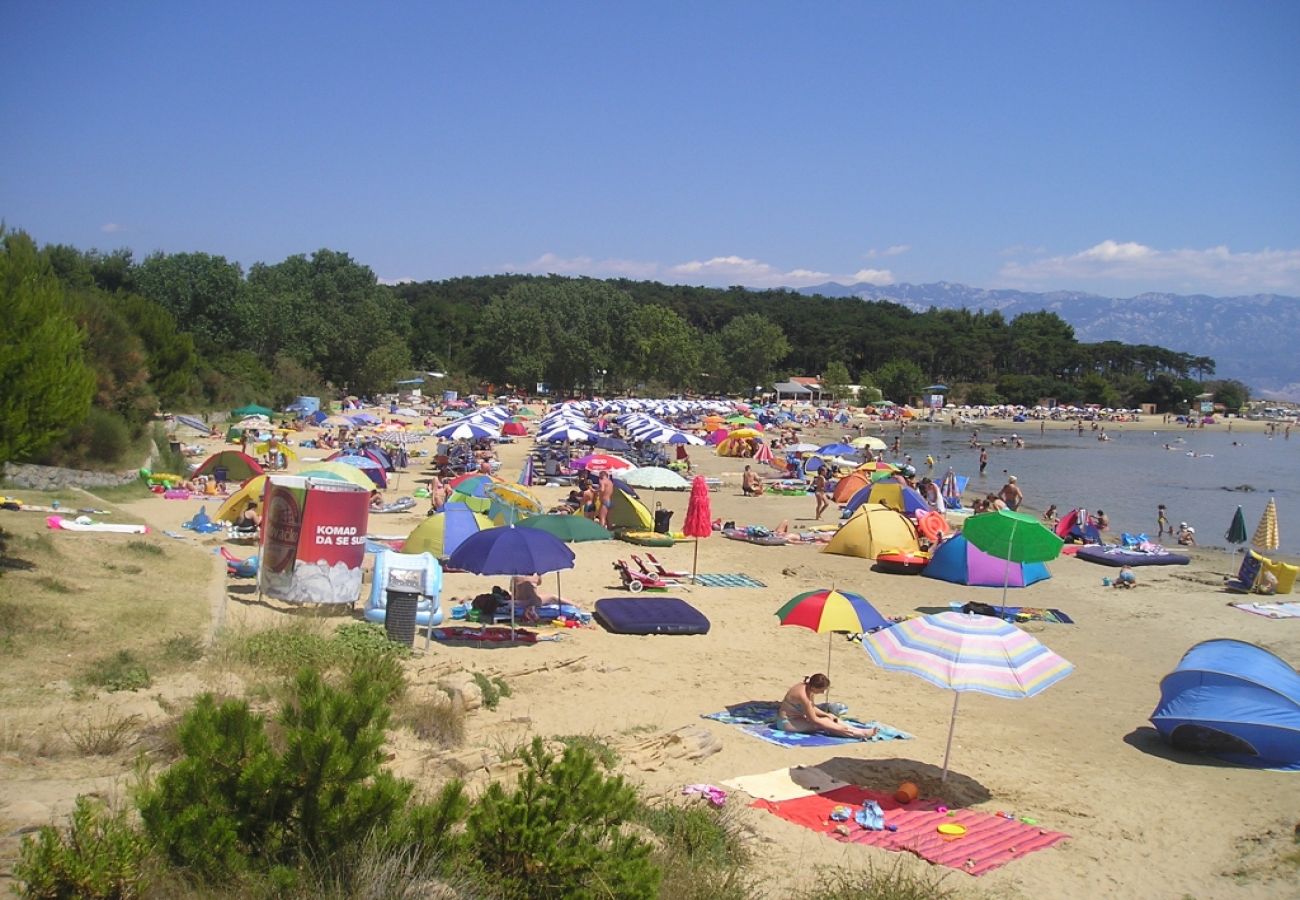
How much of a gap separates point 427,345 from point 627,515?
71035 mm

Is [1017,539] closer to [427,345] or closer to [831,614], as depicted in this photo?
[831,614]

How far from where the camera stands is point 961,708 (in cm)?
1034

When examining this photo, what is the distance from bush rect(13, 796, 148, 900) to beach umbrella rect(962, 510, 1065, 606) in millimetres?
11508

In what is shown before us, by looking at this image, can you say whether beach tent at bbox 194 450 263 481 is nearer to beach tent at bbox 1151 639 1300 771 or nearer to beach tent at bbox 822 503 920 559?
beach tent at bbox 822 503 920 559

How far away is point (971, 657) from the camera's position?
7418mm

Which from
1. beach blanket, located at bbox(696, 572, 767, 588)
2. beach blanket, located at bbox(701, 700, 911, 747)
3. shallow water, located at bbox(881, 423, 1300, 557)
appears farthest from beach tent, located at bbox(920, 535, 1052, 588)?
shallow water, located at bbox(881, 423, 1300, 557)

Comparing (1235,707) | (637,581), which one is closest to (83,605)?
(637,581)

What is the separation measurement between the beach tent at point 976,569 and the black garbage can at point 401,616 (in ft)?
31.8

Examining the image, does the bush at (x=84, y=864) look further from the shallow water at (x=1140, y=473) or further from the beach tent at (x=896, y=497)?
the shallow water at (x=1140, y=473)

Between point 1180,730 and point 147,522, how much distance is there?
15.6m

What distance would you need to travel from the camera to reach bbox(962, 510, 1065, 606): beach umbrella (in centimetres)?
1328

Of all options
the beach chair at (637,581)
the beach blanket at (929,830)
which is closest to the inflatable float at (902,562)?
the beach chair at (637,581)

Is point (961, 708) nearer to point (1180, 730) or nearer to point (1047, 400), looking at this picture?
point (1180, 730)

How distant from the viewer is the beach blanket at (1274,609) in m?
15.0
